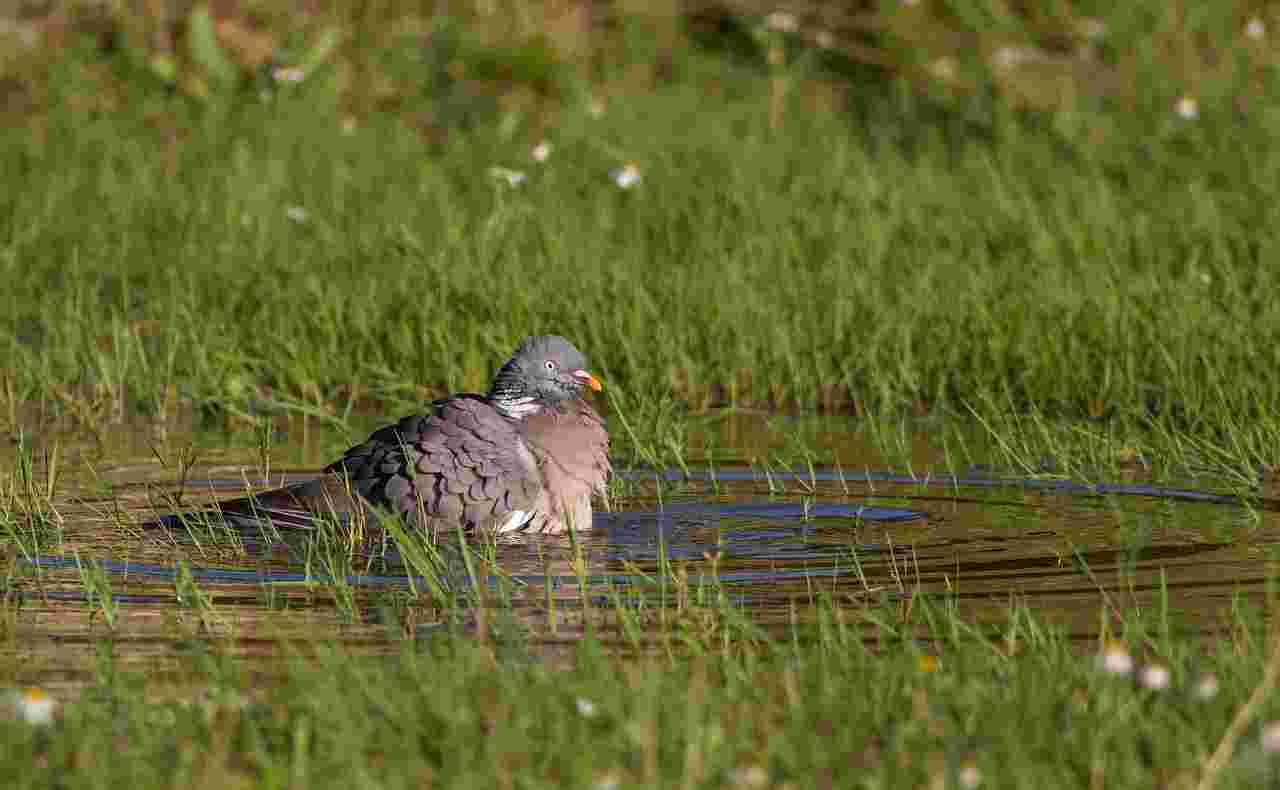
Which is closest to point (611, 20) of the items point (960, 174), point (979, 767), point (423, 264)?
point (960, 174)

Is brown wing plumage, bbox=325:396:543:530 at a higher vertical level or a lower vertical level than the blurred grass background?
lower

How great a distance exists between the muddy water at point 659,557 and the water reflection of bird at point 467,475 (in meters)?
0.11

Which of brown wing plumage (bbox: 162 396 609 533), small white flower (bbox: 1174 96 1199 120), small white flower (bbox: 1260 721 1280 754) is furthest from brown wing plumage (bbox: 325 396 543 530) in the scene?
small white flower (bbox: 1174 96 1199 120)

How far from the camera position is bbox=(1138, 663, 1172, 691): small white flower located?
13.0ft

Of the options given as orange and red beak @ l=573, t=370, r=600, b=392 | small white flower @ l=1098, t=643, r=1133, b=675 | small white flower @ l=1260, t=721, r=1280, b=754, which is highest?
orange and red beak @ l=573, t=370, r=600, b=392

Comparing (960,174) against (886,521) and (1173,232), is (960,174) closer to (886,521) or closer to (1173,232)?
(1173,232)

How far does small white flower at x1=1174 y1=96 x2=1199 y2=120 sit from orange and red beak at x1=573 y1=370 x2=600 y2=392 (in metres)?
5.07

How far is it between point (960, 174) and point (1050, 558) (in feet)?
18.5

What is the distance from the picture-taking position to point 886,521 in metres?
6.48

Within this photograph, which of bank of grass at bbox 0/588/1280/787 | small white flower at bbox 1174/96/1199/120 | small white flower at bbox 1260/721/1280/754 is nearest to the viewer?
small white flower at bbox 1260/721/1280/754

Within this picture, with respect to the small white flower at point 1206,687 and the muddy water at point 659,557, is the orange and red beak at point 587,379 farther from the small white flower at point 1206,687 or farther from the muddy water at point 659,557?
the small white flower at point 1206,687

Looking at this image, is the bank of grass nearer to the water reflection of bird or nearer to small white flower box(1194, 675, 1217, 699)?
small white flower box(1194, 675, 1217, 699)

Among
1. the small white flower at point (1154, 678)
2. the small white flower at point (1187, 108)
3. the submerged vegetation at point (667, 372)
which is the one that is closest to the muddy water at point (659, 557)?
the submerged vegetation at point (667, 372)

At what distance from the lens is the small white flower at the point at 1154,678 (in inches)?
156
